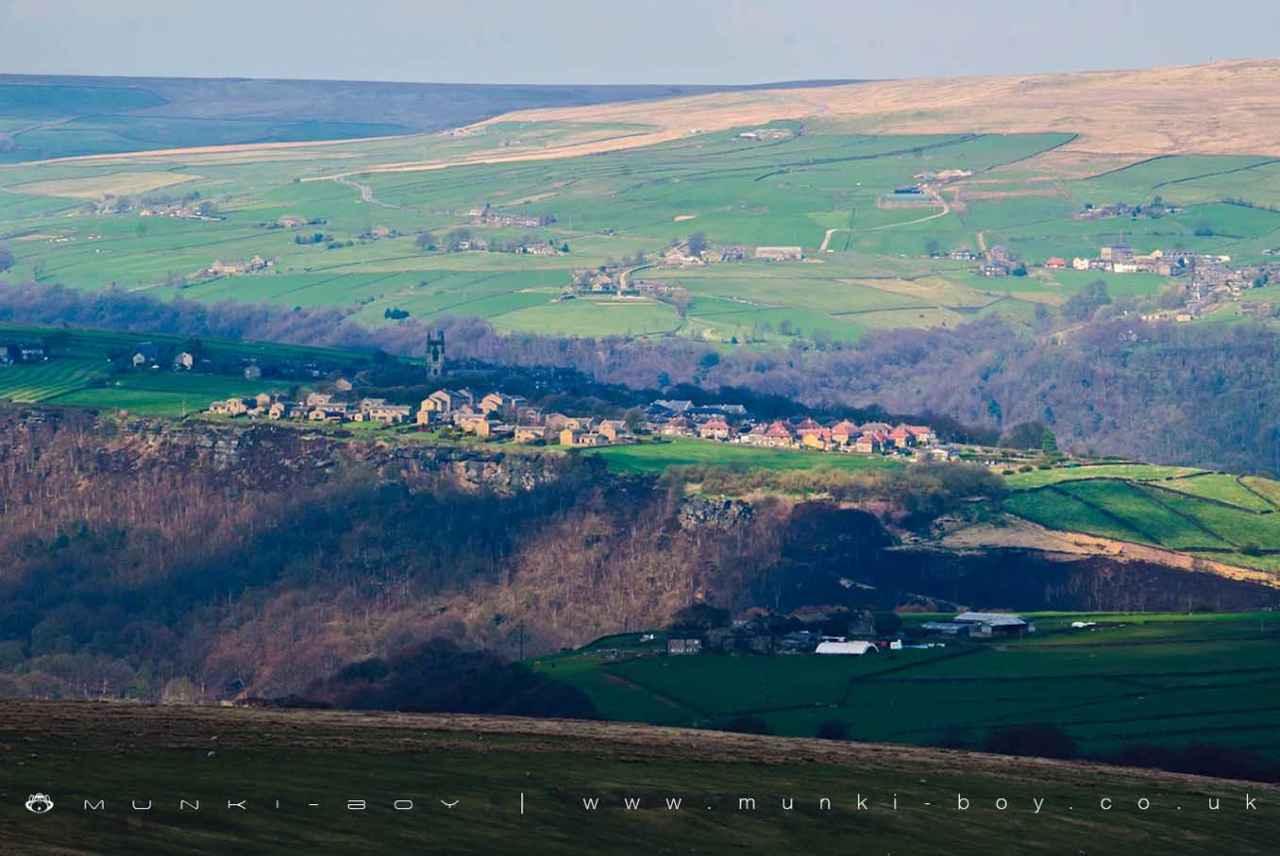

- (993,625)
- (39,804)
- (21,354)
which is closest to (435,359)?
(21,354)

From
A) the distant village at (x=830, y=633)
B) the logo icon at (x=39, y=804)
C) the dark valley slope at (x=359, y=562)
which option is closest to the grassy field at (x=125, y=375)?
the dark valley slope at (x=359, y=562)

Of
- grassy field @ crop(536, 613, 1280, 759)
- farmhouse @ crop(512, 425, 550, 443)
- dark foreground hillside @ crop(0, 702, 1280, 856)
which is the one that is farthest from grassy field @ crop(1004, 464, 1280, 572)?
dark foreground hillside @ crop(0, 702, 1280, 856)

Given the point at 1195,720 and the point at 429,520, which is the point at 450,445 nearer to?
the point at 429,520

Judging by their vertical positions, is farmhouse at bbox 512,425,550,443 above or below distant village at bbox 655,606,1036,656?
below

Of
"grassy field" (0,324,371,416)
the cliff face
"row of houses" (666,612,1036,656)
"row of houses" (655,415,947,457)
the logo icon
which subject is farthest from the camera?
"row of houses" (655,415,947,457)

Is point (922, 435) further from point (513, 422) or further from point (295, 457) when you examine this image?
point (295, 457)

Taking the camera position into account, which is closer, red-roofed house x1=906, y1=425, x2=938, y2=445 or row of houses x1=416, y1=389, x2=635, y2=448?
row of houses x1=416, y1=389, x2=635, y2=448

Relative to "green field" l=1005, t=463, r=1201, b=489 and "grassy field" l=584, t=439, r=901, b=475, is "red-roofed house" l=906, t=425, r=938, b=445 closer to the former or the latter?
"grassy field" l=584, t=439, r=901, b=475

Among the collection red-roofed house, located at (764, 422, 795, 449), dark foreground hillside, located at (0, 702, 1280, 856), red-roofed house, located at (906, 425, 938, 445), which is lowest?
red-roofed house, located at (906, 425, 938, 445)
